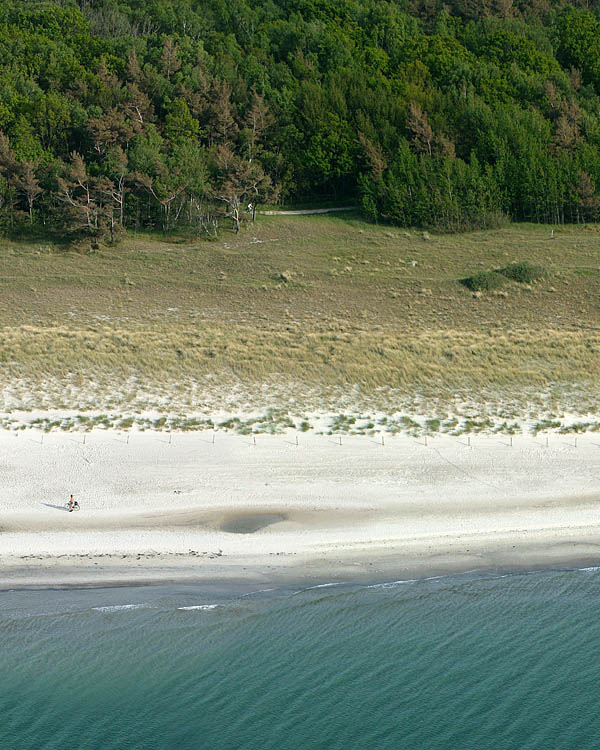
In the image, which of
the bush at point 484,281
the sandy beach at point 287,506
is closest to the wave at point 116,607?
the sandy beach at point 287,506

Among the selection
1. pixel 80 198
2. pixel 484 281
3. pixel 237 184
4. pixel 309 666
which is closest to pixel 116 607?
pixel 309 666

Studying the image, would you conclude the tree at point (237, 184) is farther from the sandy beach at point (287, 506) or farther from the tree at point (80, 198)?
the sandy beach at point (287, 506)

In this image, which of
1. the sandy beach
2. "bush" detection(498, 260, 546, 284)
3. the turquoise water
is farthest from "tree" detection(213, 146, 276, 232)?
the turquoise water

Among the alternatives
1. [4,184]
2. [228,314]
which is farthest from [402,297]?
[4,184]

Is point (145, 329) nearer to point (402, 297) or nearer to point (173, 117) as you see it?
point (402, 297)

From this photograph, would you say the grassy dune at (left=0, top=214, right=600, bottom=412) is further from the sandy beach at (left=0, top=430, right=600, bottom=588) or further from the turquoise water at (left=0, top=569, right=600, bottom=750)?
the turquoise water at (left=0, top=569, right=600, bottom=750)

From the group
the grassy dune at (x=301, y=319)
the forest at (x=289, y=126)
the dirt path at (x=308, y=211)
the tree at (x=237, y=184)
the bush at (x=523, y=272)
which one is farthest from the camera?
the dirt path at (x=308, y=211)
